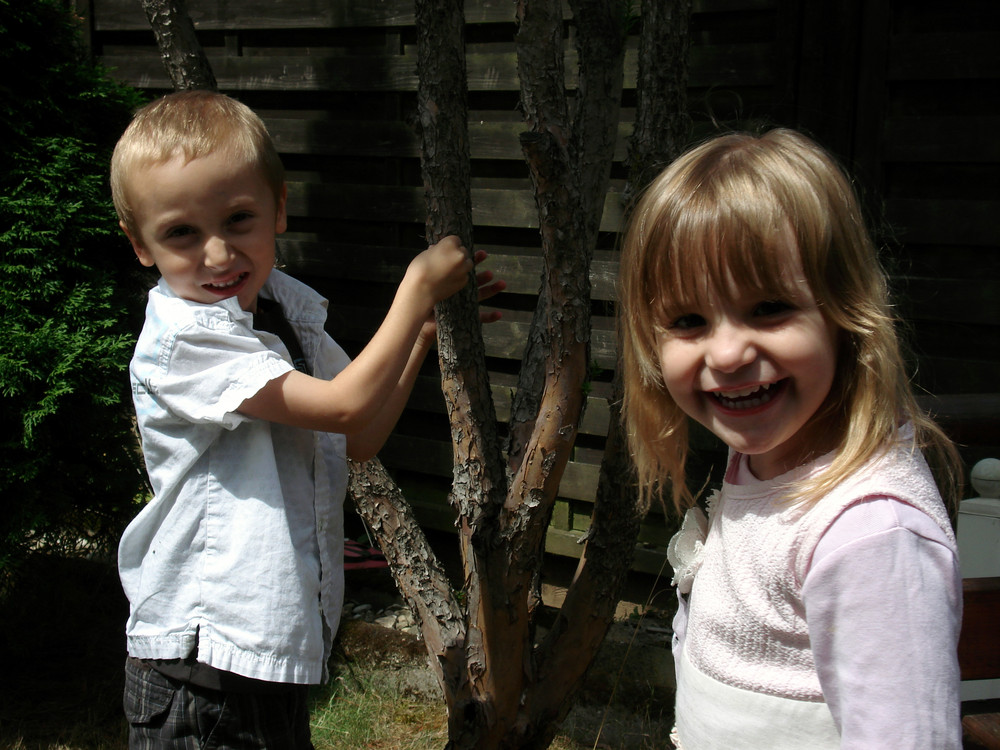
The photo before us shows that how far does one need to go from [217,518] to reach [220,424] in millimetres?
170

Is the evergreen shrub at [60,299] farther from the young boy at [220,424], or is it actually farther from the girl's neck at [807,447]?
the girl's neck at [807,447]

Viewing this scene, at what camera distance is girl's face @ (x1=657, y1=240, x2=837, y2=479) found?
1.06 meters

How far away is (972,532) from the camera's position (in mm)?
1983

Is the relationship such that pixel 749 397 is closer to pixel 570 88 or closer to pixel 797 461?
pixel 797 461

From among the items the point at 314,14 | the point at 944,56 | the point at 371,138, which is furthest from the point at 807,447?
the point at 314,14

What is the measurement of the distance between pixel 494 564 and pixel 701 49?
6.47 feet

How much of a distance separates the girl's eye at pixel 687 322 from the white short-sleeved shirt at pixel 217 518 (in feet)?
2.22

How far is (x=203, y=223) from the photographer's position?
1.52 metres

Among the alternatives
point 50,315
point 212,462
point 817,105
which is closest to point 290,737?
point 212,462

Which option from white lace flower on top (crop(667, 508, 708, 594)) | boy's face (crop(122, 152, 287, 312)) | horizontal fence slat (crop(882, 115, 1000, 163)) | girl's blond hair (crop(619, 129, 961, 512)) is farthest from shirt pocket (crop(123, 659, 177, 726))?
horizontal fence slat (crop(882, 115, 1000, 163))

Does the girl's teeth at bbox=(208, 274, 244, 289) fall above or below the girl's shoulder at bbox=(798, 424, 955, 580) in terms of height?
above

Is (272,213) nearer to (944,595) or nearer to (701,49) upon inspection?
(944,595)

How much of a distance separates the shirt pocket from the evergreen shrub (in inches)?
49.6

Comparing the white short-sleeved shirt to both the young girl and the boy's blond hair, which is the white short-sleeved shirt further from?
the young girl
